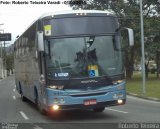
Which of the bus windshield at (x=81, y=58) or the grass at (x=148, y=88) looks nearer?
the bus windshield at (x=81, y=58)

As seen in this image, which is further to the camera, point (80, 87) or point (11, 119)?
point (11, 119)

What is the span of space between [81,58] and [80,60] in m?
0.07

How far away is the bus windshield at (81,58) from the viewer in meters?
15.2

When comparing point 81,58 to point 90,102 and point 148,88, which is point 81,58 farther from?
point 148,88

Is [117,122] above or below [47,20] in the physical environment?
below

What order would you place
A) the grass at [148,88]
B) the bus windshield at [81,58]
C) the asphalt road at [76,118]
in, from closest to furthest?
the asphalt road at [76,118] < the bus windshield at [81,58] < the grass at [148,88]

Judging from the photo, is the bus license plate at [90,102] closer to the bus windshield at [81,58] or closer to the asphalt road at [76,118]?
the asphalt road at [76,118]

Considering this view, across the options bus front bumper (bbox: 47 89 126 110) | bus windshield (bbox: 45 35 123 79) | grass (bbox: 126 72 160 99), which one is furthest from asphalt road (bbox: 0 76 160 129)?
grass (bbox: 126 72 160 99)

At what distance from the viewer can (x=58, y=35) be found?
15.4 m

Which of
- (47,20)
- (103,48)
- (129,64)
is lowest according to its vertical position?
(129,64)

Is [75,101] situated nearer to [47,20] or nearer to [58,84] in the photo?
[58,84]

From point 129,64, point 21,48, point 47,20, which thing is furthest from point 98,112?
point 129,64

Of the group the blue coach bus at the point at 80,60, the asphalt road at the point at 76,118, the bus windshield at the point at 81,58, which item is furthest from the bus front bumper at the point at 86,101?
the bus windshield at the point at 81,58

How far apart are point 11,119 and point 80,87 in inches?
121
